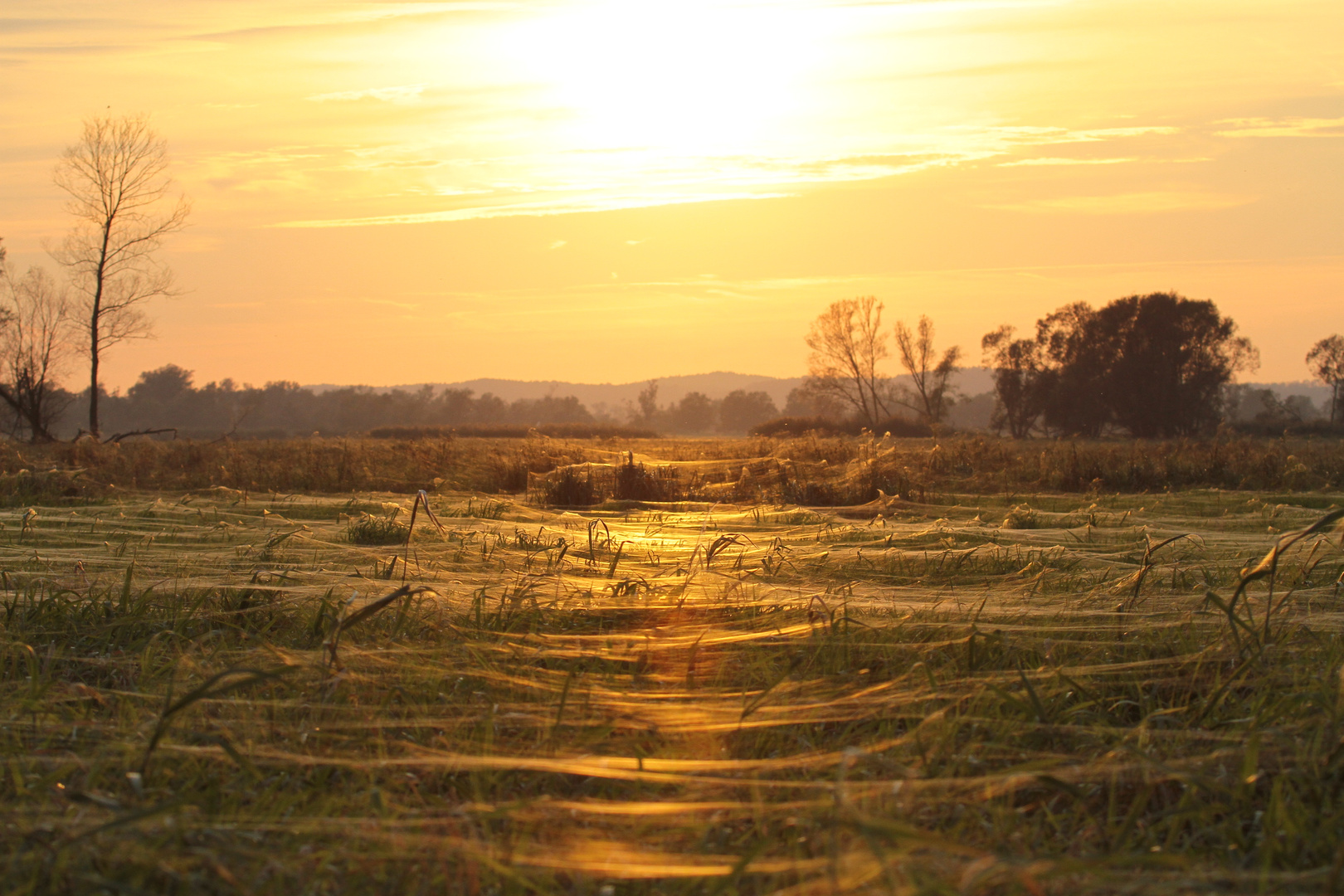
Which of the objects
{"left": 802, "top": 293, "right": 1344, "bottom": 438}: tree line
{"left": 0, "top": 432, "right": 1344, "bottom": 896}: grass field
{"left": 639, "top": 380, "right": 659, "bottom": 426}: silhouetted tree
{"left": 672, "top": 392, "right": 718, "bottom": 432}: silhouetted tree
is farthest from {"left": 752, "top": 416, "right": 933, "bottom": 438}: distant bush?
{"left": 672, "top": 392, "right": 718, "bottom": 432}: silhouetted tree

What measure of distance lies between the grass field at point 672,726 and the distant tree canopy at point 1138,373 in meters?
43.9

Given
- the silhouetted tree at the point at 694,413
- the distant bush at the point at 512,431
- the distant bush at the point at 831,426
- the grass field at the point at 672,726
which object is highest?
the silhouetted tree at the point at 694,413

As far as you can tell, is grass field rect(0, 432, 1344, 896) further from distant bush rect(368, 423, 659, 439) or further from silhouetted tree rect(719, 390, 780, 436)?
silhouetted tree rect(719, 390, 780, 436)

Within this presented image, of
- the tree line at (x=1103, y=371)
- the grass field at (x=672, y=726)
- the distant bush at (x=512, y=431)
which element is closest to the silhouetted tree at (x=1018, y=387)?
the tree line at (x=1103, y=371)

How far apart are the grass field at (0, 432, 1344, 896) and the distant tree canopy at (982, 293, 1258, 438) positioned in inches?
1728

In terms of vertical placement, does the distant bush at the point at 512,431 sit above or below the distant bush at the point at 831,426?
below

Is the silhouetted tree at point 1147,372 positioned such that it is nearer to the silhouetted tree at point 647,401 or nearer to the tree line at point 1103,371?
the tree line at point 1103,371

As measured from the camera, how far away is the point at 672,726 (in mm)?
2438

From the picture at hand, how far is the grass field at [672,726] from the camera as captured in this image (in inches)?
68.0

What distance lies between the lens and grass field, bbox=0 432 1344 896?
5.67ft

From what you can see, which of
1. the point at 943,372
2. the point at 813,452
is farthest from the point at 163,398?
the point at 813,452

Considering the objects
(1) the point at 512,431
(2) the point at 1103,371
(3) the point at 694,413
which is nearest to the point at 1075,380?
(2) the point at 1103,371

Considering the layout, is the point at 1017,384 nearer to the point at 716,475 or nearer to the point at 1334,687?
the point at 716,475

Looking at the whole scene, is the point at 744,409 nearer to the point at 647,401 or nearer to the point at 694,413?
the point at 694,413
